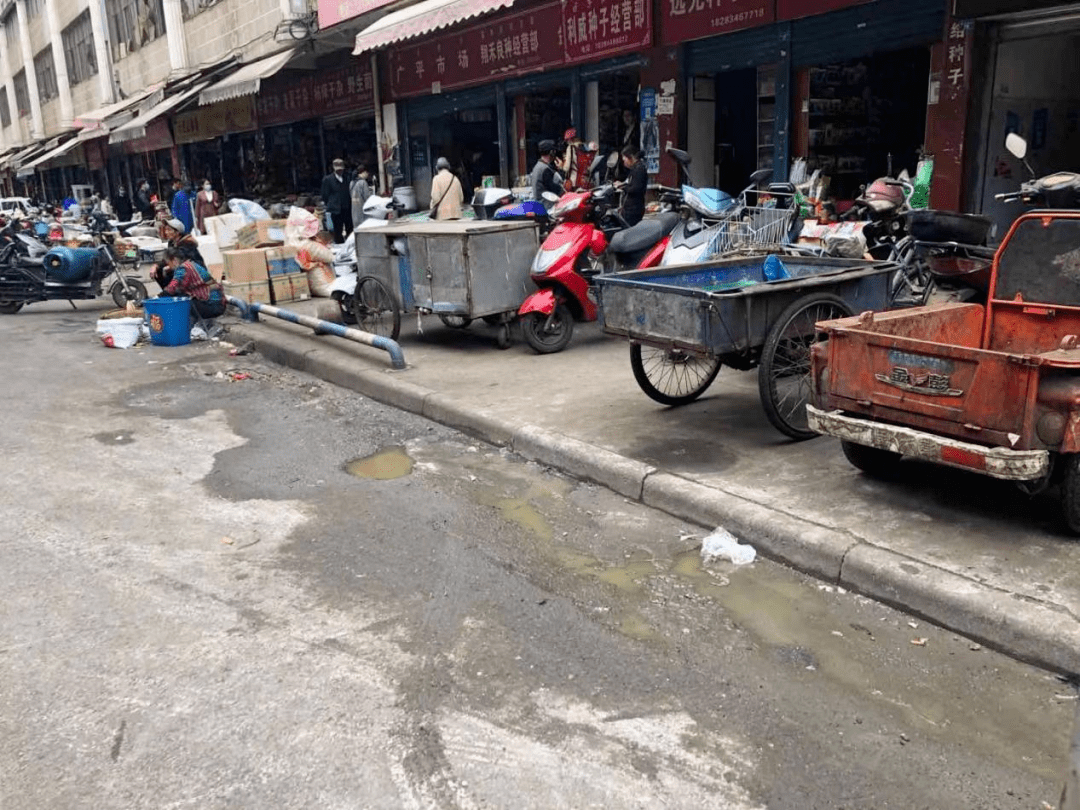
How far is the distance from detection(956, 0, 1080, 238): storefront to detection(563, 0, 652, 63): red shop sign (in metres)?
4.55

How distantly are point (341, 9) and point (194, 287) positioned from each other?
786cm

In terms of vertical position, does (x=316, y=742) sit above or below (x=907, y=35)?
below

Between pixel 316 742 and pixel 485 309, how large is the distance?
589 cm

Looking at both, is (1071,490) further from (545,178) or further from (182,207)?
(182,207)

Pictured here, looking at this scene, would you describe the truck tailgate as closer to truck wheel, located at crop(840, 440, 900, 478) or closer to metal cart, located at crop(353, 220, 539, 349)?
truck wheel, located at crop(840, 440, 900, 478)

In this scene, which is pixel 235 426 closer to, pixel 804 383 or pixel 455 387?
pixel 455 387

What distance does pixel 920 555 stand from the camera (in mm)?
4043

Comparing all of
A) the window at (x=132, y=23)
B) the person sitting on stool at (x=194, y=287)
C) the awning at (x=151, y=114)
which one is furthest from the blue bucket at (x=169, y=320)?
the window at (x=132, y=23)

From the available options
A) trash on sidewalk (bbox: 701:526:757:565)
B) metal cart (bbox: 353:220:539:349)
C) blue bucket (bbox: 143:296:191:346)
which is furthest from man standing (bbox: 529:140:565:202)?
trash on sidewalk (bbox: 701:526:757:565)

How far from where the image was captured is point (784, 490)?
492 centimetres

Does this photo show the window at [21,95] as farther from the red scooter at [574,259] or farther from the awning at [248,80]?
the red scooter at [574,259]

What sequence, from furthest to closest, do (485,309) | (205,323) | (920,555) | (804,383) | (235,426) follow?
1. (205,323)
2. (485,309)
3. (235,426)
4. (804,383)
5. (920,555)

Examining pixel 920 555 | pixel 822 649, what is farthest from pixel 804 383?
pixel 822 649

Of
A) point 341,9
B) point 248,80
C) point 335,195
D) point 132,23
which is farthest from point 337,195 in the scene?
point 132,23
